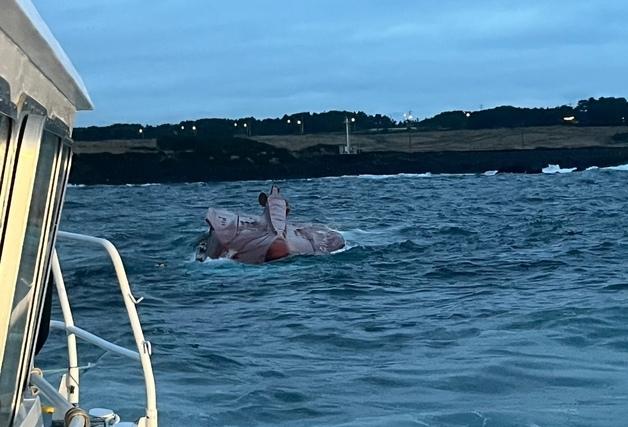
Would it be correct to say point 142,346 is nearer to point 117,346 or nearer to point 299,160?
point 117,346

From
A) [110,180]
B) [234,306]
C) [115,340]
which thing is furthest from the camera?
[110,180]

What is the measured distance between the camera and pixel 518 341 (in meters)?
10.5

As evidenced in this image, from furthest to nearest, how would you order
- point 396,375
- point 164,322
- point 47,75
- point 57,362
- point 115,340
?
point 164,322 → point 115,340 → point 57,362 → point 396,375 → point 47,75

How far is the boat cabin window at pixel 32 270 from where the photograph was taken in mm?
3010

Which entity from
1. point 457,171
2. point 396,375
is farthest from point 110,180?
point 396,375

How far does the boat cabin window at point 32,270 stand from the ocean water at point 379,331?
4.44 metres

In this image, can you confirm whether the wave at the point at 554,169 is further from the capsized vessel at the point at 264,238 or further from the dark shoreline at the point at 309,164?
the capsized vessel at the point at 264,238

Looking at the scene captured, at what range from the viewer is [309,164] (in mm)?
85125

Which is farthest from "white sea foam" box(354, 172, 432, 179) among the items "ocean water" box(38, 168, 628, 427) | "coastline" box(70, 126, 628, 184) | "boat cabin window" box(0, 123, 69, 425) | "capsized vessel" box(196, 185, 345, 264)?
"boat cabin window" box(0, 123, 69, 425)

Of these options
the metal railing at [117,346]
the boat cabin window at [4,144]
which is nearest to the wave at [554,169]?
the metal railing at [117,346]

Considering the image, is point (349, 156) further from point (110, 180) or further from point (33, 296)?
point (33, 296)

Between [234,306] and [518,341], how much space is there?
502cm

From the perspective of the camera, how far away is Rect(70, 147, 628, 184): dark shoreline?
83.4 m

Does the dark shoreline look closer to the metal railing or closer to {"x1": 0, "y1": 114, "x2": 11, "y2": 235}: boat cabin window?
the metal railing
